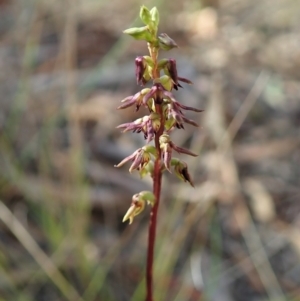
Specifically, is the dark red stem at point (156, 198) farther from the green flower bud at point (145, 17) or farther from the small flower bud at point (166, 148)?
the green flower bud at point (145, 17)

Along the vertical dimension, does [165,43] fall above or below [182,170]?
above

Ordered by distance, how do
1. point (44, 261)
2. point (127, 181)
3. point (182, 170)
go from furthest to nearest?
1. point (127, 181)
2. point (44, 261)
3. point (182, 170)

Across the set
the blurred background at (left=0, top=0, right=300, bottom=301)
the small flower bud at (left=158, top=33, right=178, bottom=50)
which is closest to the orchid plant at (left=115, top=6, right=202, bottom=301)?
the small flower bud at (left=158, top=33, right=178, bottom=50)

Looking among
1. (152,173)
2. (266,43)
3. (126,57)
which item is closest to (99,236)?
(152,173)

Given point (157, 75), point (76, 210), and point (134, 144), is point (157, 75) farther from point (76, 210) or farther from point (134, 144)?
point (134, 144)

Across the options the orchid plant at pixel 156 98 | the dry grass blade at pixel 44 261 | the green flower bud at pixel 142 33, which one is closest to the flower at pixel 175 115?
the orchid plant at pixel 156 98

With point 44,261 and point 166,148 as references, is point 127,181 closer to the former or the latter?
point 44,261

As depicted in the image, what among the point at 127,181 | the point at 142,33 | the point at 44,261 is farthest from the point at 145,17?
the point at 127,181

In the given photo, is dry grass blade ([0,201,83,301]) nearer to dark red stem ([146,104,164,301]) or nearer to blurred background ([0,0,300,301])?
blurred background ([0,0,300,301])
